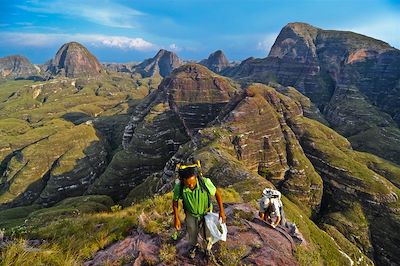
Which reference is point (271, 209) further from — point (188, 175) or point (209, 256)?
point (188, 175)

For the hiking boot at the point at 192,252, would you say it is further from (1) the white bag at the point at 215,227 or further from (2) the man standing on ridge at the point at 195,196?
(1) the white bag at the point at 215,227

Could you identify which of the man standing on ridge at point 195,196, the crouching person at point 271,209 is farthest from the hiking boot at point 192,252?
the crouching person at point 271,209

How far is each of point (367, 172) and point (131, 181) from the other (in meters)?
117

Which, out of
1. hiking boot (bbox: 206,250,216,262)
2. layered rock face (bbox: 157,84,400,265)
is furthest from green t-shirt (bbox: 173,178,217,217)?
layered rock face (bbox: 157,84,400,265)

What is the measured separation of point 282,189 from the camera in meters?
131

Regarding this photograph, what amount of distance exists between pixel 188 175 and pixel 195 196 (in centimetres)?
101

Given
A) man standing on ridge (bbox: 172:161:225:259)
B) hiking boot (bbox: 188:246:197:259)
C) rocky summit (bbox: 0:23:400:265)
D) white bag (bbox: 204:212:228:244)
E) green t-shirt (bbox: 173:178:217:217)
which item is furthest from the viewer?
rocky summit (bbox: 0:23:400:265)

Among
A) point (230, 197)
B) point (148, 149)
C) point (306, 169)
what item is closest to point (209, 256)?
point (230, 197)

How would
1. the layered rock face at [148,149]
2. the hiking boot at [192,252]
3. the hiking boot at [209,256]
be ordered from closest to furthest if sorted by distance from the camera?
the hiking boot at [209,256] < the hiking boot at [192,252] < the layered rock face at [148,149]

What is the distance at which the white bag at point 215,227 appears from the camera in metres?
12.9

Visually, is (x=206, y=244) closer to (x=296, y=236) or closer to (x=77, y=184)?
(x=296, y=236)

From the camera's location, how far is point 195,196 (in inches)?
519

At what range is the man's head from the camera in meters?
13.0

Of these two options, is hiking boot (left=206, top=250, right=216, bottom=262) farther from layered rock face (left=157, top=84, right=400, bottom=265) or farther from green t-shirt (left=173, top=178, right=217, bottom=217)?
layered rock face (left=157, top=84, right=400, bottom=265)
